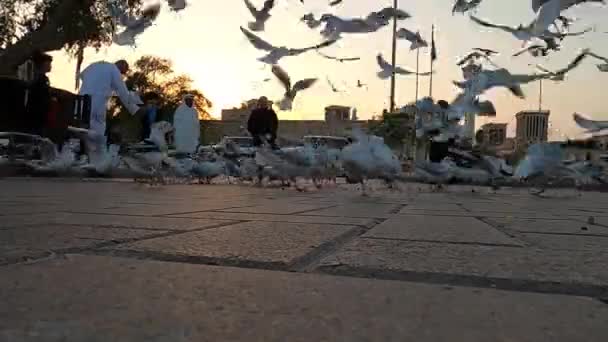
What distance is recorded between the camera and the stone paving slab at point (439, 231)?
2.08 metres

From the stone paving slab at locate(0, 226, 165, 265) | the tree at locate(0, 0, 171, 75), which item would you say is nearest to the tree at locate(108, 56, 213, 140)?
the tree at locate(0, 0, 171, 75)

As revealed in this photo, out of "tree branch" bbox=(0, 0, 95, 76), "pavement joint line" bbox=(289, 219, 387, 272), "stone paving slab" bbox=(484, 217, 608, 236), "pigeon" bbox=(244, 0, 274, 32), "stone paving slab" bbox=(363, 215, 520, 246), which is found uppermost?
"tree branch" bbox=(0, 0, 95, 76)

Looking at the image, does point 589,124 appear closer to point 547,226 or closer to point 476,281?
point 547,226

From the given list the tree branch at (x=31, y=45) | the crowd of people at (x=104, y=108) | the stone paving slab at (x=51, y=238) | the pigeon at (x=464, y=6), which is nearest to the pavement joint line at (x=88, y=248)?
the stone paving slab at (x=51, y=238)

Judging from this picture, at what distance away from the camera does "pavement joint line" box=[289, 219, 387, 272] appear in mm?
1467

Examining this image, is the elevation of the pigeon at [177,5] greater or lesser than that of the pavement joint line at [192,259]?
greater

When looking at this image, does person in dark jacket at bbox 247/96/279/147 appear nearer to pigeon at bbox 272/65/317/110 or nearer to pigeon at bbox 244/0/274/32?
pigeon at bbox 272/65/317/110

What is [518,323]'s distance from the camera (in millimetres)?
1019

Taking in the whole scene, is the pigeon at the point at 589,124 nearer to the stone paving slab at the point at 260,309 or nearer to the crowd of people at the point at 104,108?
the stone paving slab at the point at 260,309

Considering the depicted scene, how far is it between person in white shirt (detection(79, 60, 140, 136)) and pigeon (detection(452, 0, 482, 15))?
6105 millimetres

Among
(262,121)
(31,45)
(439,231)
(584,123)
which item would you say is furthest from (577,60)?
(31,45)

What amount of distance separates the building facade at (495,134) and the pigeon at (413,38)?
5.33ft

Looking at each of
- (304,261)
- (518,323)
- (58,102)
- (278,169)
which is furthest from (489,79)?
(58,102)

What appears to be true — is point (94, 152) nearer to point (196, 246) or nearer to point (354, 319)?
point (196, 246)
